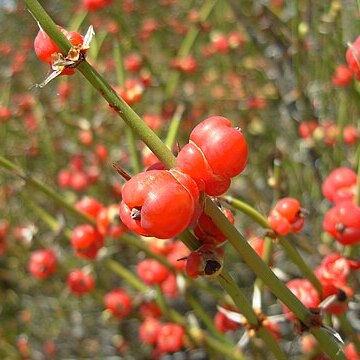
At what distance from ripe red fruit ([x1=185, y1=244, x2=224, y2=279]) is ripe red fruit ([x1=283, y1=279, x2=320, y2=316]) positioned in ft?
1.15

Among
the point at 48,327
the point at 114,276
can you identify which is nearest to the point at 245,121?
the point at 114,276

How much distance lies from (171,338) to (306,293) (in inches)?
32.5

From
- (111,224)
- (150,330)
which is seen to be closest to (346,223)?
(111,224)

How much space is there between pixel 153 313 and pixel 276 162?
2.96 ft

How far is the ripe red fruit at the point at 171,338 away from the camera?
1887mm

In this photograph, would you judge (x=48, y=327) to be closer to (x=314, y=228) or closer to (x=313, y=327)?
(x=314, y=228)

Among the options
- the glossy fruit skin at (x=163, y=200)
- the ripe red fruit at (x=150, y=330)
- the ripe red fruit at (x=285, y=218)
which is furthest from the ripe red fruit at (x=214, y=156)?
the ripe red fruit at (x=150, y=330)

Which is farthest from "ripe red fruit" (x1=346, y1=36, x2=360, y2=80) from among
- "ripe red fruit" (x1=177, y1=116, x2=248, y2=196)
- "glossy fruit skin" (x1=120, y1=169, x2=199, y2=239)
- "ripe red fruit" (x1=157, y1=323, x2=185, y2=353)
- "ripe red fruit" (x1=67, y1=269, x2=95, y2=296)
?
"ripe red fruit" (x1=67, y1=269, x2=95, y2=296)

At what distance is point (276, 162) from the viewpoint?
1.49 metres

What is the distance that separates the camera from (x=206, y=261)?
84 centimetres

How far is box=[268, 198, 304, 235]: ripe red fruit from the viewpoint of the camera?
116cm

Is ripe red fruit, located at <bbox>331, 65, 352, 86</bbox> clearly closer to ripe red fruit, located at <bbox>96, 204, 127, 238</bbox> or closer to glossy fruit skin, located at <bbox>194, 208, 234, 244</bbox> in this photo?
ripe red fruit, located at <bbox>96, 204, 127, 238</bbox>

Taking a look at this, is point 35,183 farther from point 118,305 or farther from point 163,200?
point 118,305

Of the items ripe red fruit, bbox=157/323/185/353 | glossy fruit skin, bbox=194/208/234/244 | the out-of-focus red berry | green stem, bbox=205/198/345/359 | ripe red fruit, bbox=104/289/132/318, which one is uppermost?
the out-of-focus red berry
